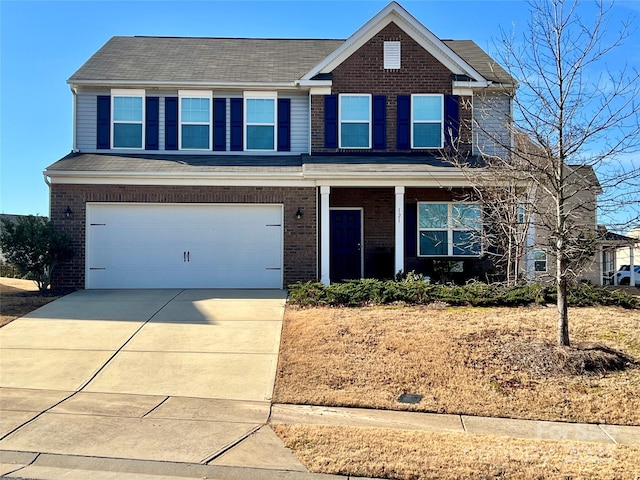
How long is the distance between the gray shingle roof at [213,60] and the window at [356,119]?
1.87 meters

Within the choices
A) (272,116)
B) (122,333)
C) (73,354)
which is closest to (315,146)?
(272,116)

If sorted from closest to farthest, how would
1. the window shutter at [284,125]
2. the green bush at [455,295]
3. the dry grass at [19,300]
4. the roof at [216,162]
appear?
the dry grass at [19,300]
the green bush at [455,295]
the roof at [216,162]
the window shutter at [284,125]

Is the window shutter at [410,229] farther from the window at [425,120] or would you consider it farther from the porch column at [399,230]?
the window at [425,120]

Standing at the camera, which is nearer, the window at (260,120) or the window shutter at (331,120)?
the window shutter at (331,120)

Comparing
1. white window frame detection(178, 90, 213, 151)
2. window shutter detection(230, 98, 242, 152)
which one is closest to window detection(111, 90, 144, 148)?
white window frame detection(178, 90, 213, 151)

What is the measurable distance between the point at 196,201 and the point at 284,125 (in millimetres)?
3728

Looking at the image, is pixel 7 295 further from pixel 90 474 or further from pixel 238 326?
pixel 90 474

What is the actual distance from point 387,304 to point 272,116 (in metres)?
7.41

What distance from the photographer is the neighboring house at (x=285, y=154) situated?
47.4 ft

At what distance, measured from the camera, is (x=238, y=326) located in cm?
1034

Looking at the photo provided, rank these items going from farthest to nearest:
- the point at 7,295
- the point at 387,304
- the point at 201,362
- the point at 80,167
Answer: the point at 80,167
the point at 7,295
the point at 387,304
the point at 201,362

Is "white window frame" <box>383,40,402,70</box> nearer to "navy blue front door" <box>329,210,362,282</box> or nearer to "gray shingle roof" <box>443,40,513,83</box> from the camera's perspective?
"gray shingle roof" <box>443,40,513,83</box>

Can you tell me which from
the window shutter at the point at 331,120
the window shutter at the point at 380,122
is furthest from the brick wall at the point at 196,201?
the window shutter at the point at 380,122

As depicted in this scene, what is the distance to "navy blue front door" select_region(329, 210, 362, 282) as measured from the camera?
1594cm
